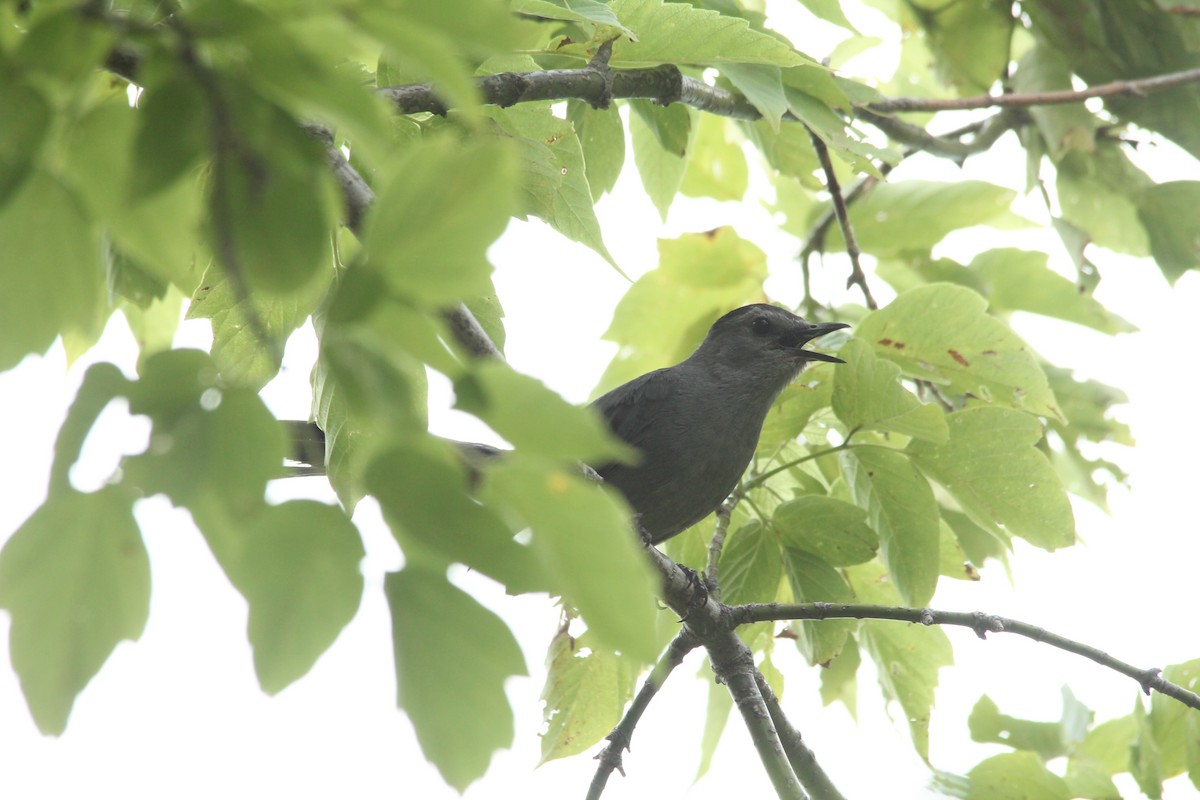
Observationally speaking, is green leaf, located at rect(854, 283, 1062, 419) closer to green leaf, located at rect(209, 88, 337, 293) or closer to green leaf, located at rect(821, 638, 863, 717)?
green leaf, located at rect(821, 638, 863, 717)

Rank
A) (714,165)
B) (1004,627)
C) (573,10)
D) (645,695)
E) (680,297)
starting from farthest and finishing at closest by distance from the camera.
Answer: (714,165)
(680,297)
(645,695)
(1004,627)
(573,10)

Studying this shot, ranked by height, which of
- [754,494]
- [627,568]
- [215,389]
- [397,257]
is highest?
[397,257]

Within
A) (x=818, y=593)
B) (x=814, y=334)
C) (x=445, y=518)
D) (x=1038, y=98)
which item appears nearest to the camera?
(x=445, y=518)

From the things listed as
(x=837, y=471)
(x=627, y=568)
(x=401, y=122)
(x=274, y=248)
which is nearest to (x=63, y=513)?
(x=274, y=248)

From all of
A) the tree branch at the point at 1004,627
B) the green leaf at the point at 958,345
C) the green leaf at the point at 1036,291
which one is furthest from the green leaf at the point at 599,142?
the green leaf at the point at 1036,291

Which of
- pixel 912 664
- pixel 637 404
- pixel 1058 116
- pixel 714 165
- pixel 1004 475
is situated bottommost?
pixel 637 404

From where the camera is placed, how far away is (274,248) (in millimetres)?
1109

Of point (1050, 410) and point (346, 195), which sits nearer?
point (346, 195)

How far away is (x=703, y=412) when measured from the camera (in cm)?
520

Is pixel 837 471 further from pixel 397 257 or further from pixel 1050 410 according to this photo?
pixel 397 257

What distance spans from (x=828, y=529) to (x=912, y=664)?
0.61m

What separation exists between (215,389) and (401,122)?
1.52 meters

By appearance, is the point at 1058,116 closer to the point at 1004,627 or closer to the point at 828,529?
the point at 828,529

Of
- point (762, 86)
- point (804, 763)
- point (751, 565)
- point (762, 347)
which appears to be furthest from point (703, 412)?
point (762, 86)
